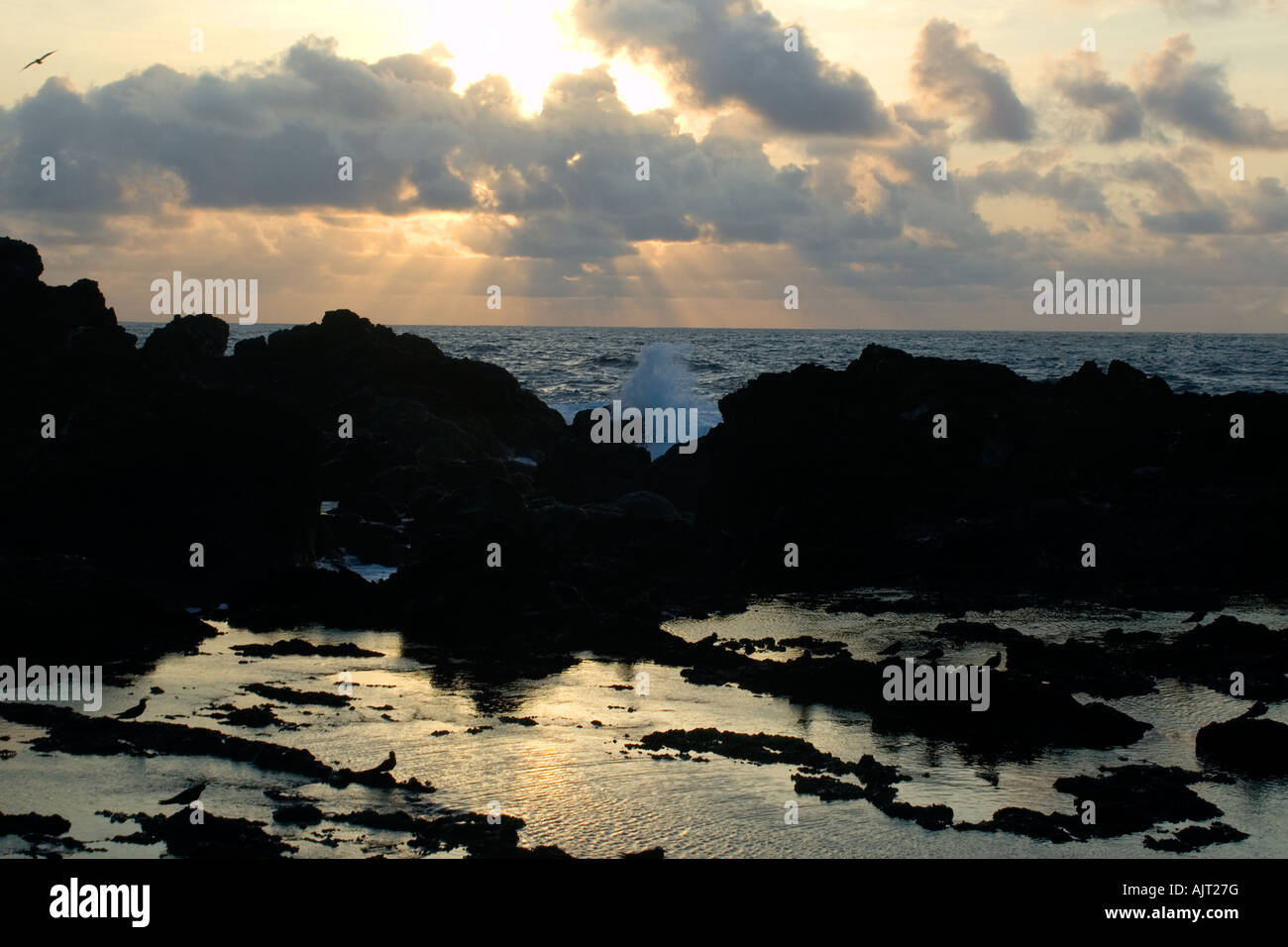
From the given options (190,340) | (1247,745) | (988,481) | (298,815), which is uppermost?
(190,340)

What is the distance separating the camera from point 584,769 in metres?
18.8

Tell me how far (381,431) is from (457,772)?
115ft

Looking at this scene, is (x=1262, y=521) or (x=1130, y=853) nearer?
(x=1130, y=853)

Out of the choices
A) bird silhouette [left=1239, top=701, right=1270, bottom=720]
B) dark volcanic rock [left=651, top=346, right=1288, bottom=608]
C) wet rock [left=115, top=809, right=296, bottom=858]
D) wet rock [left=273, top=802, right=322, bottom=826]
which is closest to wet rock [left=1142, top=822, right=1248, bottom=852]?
bird silhouette [left=1239, top=701, right=1270, bottom=720]

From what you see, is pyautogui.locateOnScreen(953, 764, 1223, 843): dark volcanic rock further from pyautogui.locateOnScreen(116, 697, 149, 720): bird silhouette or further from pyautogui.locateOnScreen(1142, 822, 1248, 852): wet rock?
pyautogui.locateOnScreen(116, 697, 149, 720): bird silhouette

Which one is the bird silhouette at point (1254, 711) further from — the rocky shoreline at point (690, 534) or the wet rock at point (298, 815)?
the wet rock at point (298, 815)

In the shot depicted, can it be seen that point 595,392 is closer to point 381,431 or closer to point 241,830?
point 381,431

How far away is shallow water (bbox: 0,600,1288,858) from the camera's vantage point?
52.8 feet

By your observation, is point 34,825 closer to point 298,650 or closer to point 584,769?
point 584,769

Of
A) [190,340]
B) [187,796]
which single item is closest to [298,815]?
[187,796]

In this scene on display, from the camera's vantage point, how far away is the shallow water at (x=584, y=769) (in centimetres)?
1609

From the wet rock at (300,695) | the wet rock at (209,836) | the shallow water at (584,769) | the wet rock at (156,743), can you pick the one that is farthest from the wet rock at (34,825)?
the wet rock at (300,695)

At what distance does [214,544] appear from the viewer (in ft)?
108
